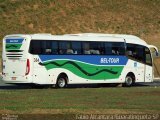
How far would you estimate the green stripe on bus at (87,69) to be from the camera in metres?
35.9

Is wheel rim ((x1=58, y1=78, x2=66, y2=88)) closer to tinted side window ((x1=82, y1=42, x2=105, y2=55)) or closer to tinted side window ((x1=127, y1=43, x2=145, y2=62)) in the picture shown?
tinted side window ((x1=82, y1=42, x2=105, y2=55))

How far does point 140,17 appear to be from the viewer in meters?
83.9

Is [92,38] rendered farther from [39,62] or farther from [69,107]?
[69,107]

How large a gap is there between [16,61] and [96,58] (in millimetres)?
5771

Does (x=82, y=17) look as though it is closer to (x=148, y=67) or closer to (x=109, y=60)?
(x=148, y=67)

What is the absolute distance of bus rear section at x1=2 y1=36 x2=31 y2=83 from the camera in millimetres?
34438

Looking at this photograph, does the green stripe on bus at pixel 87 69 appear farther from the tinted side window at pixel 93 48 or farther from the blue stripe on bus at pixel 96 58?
the tinted side window at pixel 93 48

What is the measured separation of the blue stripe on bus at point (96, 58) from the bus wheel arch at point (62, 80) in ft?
3.56

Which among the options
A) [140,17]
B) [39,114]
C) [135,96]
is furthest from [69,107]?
[140,17]

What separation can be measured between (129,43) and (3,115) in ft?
74.0

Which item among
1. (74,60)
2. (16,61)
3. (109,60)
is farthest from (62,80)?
(109,60)

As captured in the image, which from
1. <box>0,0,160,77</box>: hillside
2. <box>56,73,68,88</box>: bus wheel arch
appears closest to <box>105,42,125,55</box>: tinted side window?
<box>56,73,68,88</box>: bus wheel arch

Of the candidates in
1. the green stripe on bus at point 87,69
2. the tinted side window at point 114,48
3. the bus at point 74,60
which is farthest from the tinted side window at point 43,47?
the tinted side window at point 114,48

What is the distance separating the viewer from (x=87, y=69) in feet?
124
